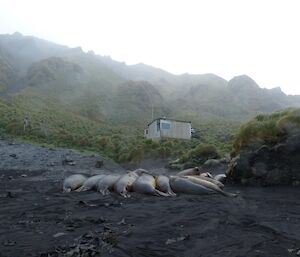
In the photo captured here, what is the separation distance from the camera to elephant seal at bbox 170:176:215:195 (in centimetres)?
1395

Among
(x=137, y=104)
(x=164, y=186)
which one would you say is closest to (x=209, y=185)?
(x=164, y=186)

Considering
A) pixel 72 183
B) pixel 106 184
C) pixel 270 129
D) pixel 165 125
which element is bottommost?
pixel 165 125

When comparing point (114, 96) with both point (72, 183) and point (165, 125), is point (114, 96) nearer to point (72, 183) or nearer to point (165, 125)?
point (165, 125)

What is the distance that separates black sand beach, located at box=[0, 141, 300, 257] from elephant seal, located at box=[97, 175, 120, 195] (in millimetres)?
524

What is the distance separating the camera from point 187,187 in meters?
14.2

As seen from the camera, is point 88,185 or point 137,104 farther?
point 137,104

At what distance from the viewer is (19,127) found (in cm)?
4516

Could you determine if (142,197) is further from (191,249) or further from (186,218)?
(191,249)

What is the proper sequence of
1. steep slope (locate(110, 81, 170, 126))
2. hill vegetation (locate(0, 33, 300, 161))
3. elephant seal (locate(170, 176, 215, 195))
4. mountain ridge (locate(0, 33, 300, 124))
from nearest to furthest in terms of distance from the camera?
elephant seal (locate(170, 176, 215, 195))
hill vegetation (locate(0, 33, 300, 161))
steep slope (locate(110, 81, 170, 126))
mountain ridge (locate(0, 33, 300, 124))

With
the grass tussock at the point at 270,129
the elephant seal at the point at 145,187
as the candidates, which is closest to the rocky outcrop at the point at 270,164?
the grass tussock at the point at 270,129

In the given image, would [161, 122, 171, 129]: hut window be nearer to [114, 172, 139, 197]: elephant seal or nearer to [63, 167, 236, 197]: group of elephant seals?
[63, 167, 236, 197]: group of elephant seals

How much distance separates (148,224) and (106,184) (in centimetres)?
541

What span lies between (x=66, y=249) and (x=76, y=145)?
3308 cm

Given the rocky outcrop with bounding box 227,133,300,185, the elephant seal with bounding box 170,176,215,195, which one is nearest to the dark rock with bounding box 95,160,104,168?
the rocky outcrop with bounding box 227,133,300,185
